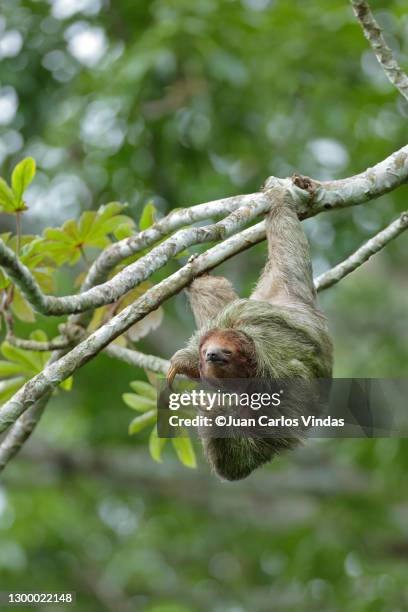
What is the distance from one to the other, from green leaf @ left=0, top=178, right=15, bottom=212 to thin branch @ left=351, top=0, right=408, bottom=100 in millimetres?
2207

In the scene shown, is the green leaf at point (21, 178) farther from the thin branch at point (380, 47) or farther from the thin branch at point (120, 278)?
the thin branch at point (380, 47)

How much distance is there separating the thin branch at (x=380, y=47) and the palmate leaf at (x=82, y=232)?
1.80m

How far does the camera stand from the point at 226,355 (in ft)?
16.6

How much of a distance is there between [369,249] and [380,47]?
3.94ft

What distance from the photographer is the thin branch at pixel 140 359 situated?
5.67 m

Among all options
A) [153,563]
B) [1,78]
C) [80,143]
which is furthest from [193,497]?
[1,78]

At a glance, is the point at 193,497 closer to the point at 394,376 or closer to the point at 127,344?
the point at 394,376

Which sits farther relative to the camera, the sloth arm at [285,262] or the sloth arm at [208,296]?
the sloth arm at [208,296]

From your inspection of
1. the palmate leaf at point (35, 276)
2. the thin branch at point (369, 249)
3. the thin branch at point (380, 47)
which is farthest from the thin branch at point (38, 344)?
the thin branch at point (380, 47)

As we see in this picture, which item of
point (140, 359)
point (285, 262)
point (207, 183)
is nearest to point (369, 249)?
point (285, 262)

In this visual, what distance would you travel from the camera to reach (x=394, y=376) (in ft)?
40.4

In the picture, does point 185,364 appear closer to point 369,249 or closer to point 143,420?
point 143,420

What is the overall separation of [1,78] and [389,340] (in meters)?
6.59

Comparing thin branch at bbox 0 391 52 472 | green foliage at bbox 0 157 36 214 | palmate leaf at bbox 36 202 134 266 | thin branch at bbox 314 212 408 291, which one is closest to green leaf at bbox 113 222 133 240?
palmate leaf at bbox 36 202 134 266
